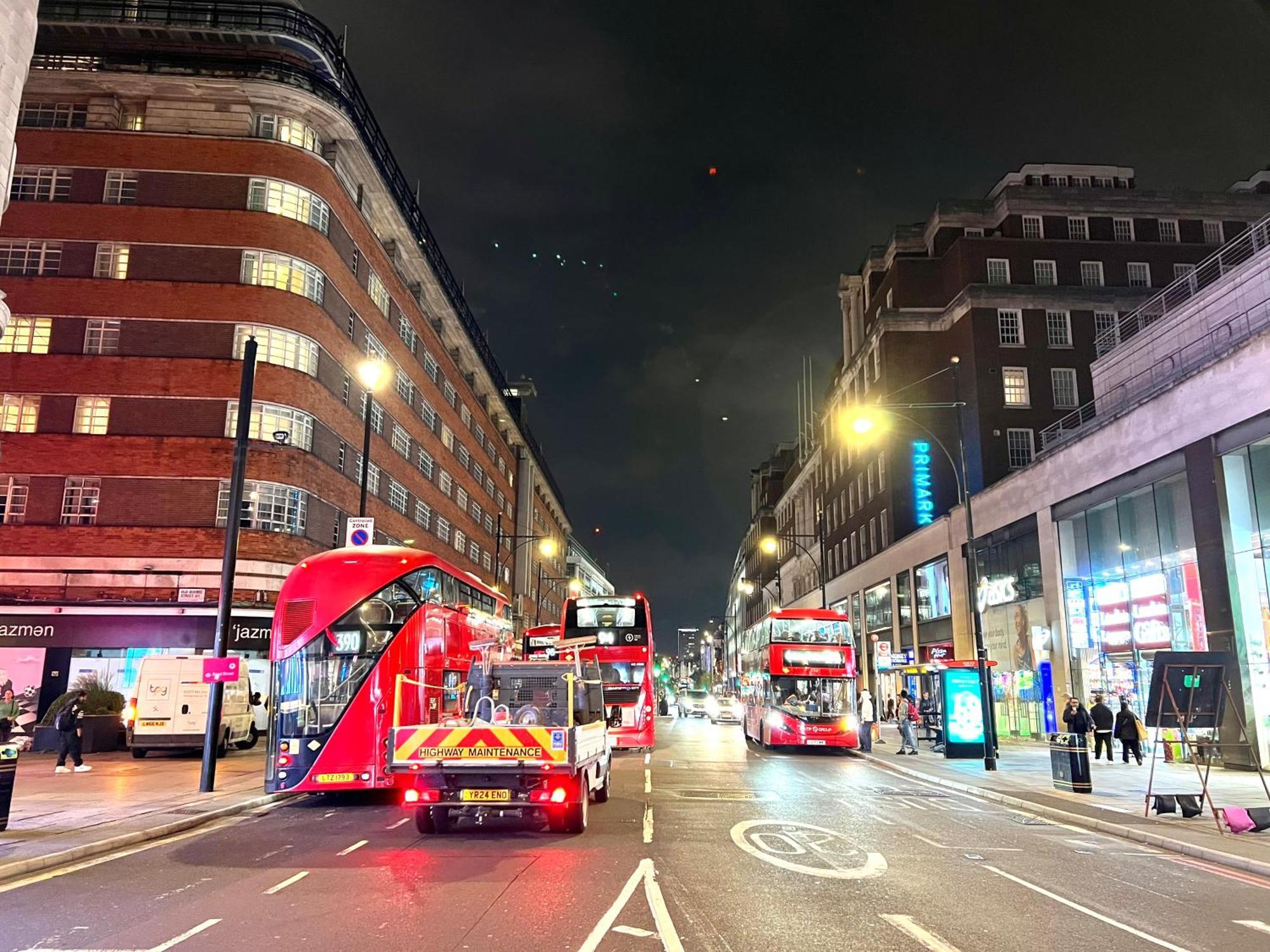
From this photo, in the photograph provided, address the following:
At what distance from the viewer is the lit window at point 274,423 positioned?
30609mm

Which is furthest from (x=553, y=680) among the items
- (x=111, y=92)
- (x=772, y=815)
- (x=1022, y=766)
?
(x=111, y=92)

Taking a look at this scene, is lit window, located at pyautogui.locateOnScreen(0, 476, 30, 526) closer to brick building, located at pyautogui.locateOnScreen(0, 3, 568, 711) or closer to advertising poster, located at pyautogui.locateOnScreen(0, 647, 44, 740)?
brick building, located at pyautogui.locateOnScreen(0, 3, 568, 711)

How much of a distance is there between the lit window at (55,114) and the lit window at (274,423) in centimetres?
1303

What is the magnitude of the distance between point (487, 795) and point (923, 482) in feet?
127

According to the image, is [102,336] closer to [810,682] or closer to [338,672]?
[338,672]

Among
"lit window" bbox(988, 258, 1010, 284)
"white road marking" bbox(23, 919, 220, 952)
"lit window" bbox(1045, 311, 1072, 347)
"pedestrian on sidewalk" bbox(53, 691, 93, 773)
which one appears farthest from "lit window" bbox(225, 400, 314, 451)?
"lit window" bbox(1045, 311, 1072, 347)

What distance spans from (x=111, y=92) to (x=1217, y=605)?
38924 mm

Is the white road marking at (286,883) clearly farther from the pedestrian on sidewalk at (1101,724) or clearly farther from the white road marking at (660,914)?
the pedestrian on sidewalk at (1101,724)

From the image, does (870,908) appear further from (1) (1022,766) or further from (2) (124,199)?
(2) (124,199)

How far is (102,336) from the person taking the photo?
31766 millimetres

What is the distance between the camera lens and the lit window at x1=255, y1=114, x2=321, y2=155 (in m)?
33.4


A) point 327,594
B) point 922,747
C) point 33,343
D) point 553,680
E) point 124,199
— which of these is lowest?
point 922,747

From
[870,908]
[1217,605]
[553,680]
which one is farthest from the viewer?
[1217,605]

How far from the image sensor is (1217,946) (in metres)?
6.82
